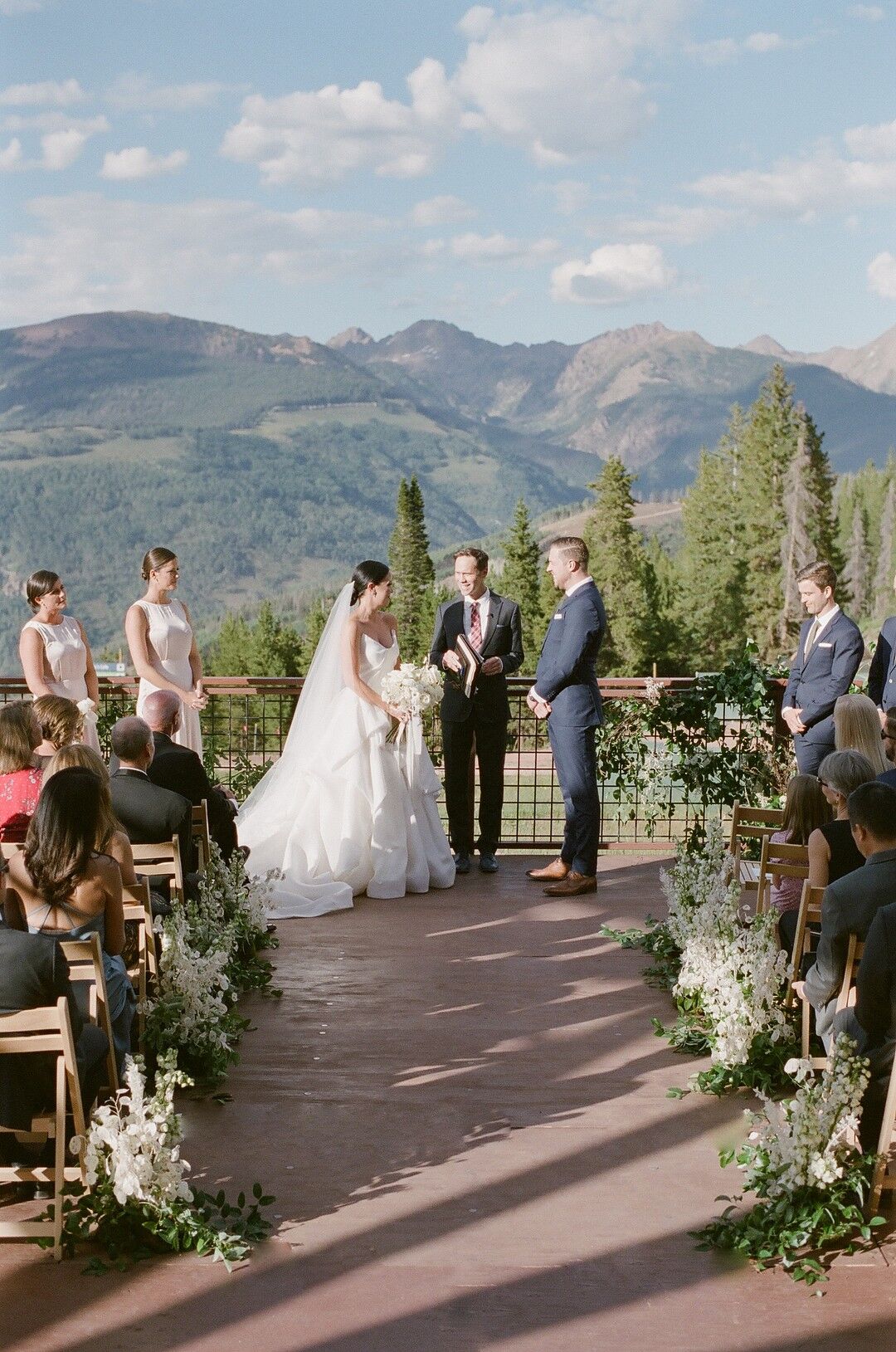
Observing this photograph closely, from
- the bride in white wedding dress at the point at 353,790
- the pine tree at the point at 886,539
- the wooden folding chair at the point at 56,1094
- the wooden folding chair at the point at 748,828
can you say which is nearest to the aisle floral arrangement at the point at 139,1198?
the wooden folding chair at the point at 56,1094

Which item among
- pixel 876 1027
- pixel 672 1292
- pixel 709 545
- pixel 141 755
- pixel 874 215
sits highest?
A: pixel 874 215

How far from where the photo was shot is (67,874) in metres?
3.59

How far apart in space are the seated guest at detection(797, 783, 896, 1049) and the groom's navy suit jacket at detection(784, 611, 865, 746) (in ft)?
9.81

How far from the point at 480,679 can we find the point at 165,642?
177 cm

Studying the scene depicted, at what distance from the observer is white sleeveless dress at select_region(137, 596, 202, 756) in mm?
7285

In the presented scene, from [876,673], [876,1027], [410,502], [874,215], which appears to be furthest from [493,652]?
[874,215]

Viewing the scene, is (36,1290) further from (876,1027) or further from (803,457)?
(803,457)

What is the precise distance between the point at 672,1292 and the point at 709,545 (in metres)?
88.4

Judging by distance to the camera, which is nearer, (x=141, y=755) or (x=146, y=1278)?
(x=146, y=1278)

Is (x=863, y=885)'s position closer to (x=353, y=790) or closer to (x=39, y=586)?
(x=353, y=790)

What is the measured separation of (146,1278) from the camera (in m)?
3.06

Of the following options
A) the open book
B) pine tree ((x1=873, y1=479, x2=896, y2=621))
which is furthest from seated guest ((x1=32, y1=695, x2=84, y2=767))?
pine tree ((x1=873, y1=479, x2=896, y2=621))

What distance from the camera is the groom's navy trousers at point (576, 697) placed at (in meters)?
6.91

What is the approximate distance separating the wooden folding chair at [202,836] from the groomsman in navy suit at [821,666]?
299 cm
